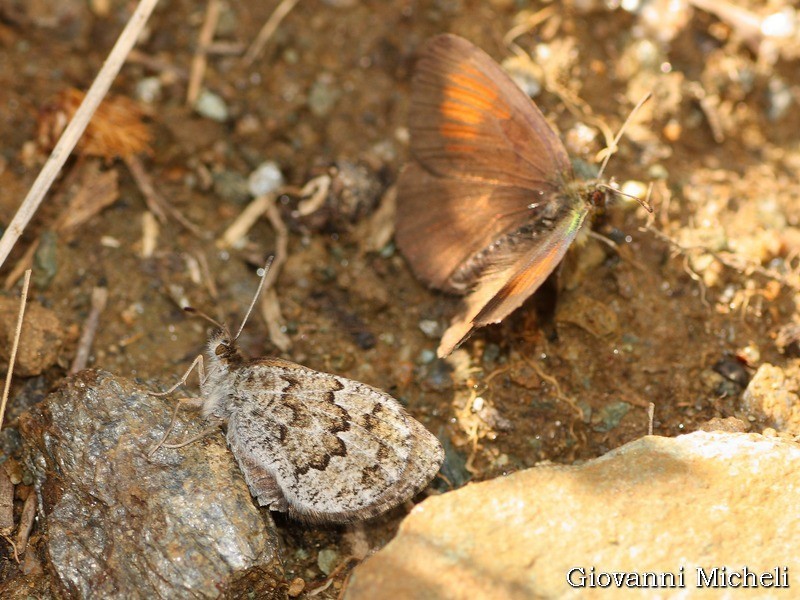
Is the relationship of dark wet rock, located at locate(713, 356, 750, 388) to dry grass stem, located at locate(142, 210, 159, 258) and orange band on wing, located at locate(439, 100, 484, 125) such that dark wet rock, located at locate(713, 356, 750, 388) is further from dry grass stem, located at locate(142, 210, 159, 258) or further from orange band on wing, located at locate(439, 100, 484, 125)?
dry grass stem, located at locate(142, 210, 159, 258)

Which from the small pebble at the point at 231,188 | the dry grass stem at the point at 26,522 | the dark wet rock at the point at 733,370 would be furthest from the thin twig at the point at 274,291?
the dark wet rock at the point at 733,370

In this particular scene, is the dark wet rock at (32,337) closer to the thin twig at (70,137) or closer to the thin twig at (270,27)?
the thin twig at (70,137)

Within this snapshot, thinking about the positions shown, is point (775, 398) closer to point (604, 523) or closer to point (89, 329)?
point (604, 523)

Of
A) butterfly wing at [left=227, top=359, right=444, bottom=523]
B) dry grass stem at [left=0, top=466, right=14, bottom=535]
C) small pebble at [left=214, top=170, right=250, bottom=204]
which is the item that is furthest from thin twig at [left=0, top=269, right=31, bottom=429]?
small pebble at [left=214, top=170, right=250, bottom=204]

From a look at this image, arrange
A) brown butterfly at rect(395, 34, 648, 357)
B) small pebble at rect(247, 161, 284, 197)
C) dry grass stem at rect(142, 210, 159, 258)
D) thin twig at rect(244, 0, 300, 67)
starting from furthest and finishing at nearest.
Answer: thin twig at rect(244, 0, 300, 67)
small pebble at rect(247, 161, 284, 197)
dry grass stem at rect(142, 210, 159, 258)
brown butterfly at rect(395, 34, 648, 357)

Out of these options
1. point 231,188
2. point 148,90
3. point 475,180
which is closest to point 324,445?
point 475,180
